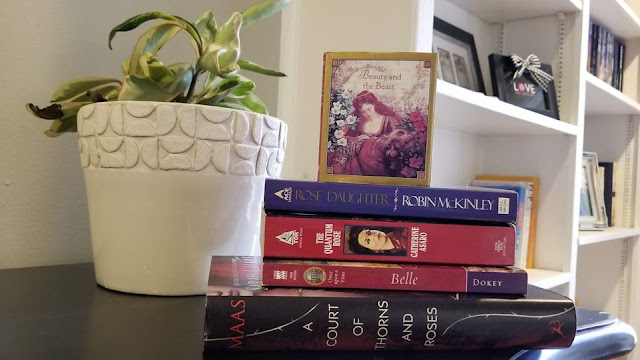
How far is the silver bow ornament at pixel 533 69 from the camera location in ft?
4.68

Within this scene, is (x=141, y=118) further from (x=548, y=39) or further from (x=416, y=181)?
(x=548, y=39)

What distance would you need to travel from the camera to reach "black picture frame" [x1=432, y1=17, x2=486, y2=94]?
133cm

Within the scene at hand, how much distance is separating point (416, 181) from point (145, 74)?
33 centimetres

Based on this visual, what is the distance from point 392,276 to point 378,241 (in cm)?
4

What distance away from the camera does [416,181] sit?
0.61 m

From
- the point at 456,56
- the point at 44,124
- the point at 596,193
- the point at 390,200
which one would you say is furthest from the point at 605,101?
the point at 44,124

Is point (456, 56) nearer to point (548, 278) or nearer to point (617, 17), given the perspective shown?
point (548, 278)

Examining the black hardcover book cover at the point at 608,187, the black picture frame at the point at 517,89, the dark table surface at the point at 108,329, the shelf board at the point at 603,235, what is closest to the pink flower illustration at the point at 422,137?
the dark table surface at the point at 108,329

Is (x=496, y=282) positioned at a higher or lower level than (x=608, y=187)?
lower

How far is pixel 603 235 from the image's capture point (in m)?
1.67

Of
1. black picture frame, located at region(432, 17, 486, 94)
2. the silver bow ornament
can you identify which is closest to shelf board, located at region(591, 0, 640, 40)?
the silver bow ornament

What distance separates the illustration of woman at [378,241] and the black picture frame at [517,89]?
991mm

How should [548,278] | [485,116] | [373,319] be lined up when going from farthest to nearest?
[548,278] < [485,116] < [373,319]

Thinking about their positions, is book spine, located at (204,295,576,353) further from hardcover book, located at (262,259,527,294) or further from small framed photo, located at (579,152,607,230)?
small framed photo, located at (579,152,607,230)
